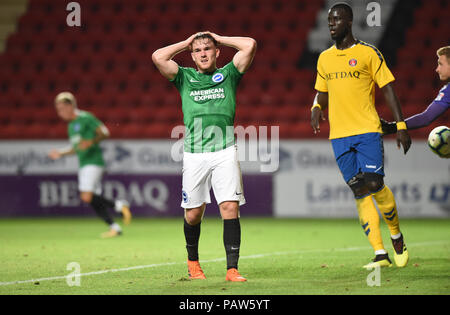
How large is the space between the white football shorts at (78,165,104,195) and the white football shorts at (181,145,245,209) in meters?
5.13

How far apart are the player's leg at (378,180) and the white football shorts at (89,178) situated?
18.1 feet

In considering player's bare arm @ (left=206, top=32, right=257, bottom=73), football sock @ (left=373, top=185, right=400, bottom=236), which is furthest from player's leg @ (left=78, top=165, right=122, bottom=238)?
player's bare arm @ (left=206, top=32, right=257, bottom=73)

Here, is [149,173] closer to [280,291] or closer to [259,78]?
[259,78]

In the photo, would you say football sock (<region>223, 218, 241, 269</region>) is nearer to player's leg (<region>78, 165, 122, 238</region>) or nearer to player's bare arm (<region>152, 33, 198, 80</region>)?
player's bare arm (<region>152, 33, 198, 80</region>)

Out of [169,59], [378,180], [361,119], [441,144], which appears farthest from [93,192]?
[441,144]

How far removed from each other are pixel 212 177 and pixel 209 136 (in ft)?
1.15

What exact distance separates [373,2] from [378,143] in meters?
11.7

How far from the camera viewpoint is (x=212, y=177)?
5898 millimetres

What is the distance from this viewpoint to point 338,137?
6.56 m

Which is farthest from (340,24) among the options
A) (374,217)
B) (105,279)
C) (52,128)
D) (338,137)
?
(52,128)

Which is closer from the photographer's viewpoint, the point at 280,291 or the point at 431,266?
the point at 280,291

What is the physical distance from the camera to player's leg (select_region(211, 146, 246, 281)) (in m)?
5.75

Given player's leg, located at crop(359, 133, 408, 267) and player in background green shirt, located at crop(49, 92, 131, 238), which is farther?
player in background green shirt, located at crop(49, 92, 131, 238)

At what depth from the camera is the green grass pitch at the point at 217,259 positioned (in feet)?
17.5
